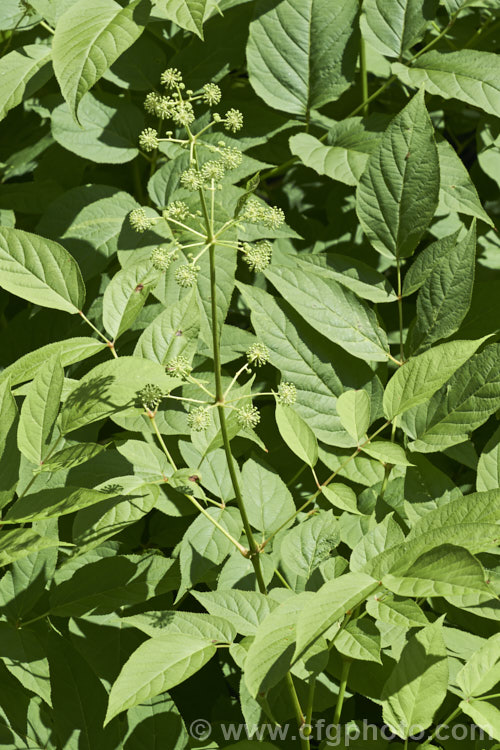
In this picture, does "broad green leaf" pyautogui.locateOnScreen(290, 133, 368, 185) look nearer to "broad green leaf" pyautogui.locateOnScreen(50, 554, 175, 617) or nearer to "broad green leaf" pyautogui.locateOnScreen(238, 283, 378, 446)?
"broad green leaf" pyautogui.locateOnScreen(238, 283, 378, 446)

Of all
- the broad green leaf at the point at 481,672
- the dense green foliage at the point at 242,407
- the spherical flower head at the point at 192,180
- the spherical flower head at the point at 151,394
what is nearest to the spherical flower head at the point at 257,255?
the dense green foliage at the point at 242,407

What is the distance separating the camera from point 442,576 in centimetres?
84

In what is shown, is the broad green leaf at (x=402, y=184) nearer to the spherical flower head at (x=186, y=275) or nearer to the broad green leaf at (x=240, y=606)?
the spherical flower head at (x=186, y=275)

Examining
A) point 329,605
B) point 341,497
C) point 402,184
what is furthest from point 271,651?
point 402,184

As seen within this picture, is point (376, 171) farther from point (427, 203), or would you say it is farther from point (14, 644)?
point (14, 644)

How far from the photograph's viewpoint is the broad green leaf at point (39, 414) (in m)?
1.03

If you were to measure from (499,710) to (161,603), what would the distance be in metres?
0.61

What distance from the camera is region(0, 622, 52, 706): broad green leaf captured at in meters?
1.13

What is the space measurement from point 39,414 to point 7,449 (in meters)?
0.07

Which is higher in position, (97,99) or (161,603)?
(97,99)

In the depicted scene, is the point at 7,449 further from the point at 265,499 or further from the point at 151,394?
the point at 265,499

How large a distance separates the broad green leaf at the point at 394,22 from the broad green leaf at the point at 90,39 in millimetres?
502

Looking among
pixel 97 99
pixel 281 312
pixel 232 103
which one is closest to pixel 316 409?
pixel 281 312

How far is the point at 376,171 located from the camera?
1356mm
